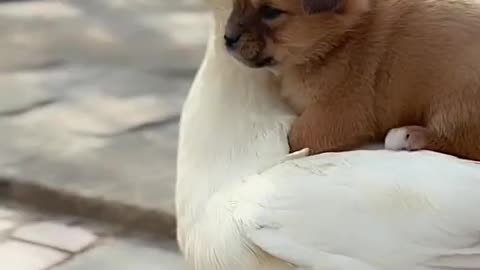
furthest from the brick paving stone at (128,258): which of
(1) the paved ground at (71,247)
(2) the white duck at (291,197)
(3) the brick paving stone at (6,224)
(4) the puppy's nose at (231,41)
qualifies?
(4) the puppy's nose at (231,41)

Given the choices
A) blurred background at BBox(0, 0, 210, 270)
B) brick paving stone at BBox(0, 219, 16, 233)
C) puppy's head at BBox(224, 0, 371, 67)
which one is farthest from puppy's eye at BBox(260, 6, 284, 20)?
brick paving stone at BBox(0, 219, 16, 233)

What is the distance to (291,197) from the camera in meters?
0.85

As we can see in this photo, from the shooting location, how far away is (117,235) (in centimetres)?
141

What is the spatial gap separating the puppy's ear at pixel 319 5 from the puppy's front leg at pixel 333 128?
A: 0.27 feet

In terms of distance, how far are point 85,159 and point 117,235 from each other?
22 centimetres

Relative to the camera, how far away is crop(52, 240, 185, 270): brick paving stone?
1317mm

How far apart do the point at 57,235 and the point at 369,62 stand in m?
0.66

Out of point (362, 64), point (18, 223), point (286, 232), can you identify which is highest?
point (362, 64)

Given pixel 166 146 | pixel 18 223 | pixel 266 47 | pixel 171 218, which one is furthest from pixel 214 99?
pixel 166 146

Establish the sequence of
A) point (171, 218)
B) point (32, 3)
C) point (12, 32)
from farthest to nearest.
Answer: point (32, 3)
point (12, 32)
point (171, 218)

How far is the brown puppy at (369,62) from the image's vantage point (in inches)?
33.6

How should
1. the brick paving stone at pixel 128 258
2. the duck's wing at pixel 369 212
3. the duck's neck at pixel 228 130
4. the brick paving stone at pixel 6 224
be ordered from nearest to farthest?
the duck's wing at pixel 369 212 → the duck's neck at pixel 228 130 → the brick paving stone at pixel 128 258 → the brick paving stone at pixel 6 224

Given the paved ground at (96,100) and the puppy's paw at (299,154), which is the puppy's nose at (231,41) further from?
the paved ground at (96,100)

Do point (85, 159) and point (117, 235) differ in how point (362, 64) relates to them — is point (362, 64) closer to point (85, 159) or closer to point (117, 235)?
point (117, 235)
